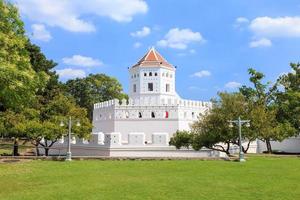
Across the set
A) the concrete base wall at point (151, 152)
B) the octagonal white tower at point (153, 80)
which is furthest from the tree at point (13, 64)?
the octagonal white tower at point (153, 80)

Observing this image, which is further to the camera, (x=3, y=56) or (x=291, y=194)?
(x=3, y=56)

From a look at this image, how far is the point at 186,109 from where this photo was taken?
40.7 m

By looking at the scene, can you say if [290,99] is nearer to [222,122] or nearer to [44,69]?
[222,122]

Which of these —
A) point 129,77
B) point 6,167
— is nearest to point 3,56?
point 6,167

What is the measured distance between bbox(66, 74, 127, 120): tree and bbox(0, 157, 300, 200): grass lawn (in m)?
40.5

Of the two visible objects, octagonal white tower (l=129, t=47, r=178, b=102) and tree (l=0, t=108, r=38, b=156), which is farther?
octagonal white tower (l=129, t=47, r=178, b=102)

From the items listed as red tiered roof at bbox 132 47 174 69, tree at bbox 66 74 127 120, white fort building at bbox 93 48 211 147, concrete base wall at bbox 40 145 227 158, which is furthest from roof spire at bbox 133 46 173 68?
concrete base wall at bbox 40 145 227 158

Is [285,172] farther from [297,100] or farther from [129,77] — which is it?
[129,77]

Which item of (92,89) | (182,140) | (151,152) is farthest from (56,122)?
(92,89)

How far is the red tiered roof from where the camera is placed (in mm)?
46625

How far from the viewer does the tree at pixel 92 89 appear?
56562mm

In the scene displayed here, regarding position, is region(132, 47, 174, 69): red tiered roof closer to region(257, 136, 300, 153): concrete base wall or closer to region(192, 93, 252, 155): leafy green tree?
region(257, 136, 300, 153): concrete base wall

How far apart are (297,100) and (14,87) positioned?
81.8ft

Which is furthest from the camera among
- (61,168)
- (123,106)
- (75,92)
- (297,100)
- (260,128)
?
(75,92)
